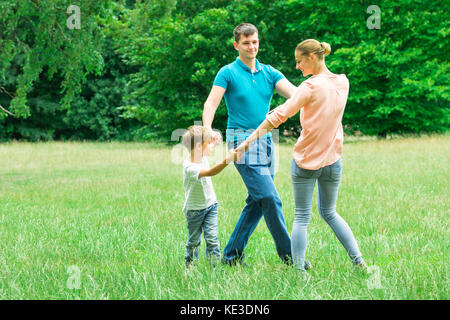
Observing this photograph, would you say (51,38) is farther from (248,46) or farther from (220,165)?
(220,165)

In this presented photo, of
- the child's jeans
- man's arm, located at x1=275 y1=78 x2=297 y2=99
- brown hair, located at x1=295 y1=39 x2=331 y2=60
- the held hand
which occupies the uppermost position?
brown hair, located at x1=295 y1=39 x2=331 y2=60

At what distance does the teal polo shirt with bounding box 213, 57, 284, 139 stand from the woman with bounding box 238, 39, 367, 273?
52 cm

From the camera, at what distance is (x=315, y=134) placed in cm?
375

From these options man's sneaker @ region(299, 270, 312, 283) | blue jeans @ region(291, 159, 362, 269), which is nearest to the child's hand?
blue jeans @ region(291, 159, 362, 269)

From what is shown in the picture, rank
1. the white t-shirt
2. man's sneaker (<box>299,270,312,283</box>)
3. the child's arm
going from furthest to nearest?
the white t-shirt < the child's arm < man's sneaker (<box>299,270,312,283</box>)

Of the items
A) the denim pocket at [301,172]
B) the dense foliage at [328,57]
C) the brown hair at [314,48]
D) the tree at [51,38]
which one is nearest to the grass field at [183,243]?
the denim pocket at [301,172]

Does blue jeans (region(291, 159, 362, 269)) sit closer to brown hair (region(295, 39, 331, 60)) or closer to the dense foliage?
brown hair (region(295, 39, 331, 60))

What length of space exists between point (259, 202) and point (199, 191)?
1.74 feet

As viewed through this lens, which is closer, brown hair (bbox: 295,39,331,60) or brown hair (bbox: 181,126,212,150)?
brown hair (bbox: 295,39,331,60)

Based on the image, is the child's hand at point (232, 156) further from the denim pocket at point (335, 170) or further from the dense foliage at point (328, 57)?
the dense foliage at point (328, 57)

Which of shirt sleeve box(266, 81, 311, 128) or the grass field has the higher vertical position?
shirt sleeve box(266, 81, 311, 128)

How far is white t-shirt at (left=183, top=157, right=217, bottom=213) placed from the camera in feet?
13.4

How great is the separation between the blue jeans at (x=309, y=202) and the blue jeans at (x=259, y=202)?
285 mm

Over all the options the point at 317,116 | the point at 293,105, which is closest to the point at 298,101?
the point at 293,105
